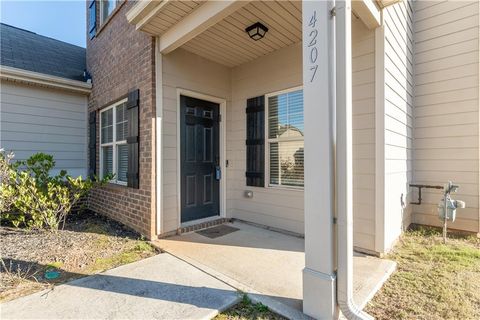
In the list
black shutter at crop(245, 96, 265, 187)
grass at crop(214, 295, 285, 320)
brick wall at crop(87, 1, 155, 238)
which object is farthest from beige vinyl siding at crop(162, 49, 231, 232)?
grass at crop(214, 295, 285, 320)

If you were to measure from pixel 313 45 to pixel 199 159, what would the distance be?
276 centimetres

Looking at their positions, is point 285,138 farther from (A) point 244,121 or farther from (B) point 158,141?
(B) point 158,141

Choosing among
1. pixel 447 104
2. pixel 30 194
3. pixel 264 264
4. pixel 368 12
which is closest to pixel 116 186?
pixel 30 194

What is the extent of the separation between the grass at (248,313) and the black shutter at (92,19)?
6.00m

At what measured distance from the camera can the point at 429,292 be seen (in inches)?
83.8

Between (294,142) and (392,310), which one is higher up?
(294,142)

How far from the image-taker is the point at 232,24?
10.6ft

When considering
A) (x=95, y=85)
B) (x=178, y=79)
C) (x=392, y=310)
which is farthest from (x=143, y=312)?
(x=95, y=85)

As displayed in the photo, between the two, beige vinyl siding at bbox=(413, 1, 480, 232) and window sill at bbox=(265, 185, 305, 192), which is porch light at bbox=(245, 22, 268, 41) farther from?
beige vinyl siding at bbox=(413, 1, 480, 232)

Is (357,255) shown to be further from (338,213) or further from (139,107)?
(139,107)

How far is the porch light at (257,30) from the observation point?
3.25 metres

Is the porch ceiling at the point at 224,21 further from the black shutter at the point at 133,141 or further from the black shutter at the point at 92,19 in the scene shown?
the black shutter at the point at 92,19

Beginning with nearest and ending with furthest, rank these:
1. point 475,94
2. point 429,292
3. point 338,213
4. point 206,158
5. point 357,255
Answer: point 338,213, point 429,292, point 357,255, point 475,94, point 206,158

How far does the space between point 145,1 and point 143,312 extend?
124 inches
